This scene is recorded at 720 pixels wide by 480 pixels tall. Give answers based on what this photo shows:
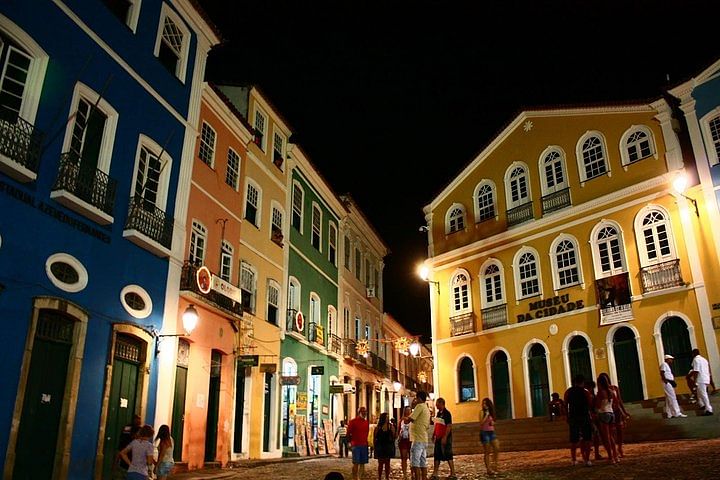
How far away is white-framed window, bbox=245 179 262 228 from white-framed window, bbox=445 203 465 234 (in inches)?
409

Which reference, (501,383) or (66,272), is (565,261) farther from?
(66,272)

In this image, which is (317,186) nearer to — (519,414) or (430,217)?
(430,217)

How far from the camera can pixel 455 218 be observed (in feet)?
92.6

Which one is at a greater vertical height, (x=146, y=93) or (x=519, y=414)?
(x=146, y=93)

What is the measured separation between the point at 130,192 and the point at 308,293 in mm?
12147

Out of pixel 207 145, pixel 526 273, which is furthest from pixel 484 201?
pixel 207 145

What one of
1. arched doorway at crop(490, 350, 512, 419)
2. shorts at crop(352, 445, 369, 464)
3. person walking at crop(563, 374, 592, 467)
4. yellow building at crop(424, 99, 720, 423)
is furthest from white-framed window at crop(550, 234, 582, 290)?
shorts at crop(352, 445, 369, 464)

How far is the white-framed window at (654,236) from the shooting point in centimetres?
1981

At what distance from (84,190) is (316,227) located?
15.5m

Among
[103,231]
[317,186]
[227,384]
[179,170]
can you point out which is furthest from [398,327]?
[103,231]

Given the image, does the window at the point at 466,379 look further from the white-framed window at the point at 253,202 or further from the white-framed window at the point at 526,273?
the white-framed window at the point at 253,202

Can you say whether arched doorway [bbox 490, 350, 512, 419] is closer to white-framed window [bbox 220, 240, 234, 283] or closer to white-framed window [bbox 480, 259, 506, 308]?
white-framed window [bbox 480, 259, 506, 308]

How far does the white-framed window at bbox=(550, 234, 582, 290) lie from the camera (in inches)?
886

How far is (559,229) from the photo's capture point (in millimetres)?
23297
